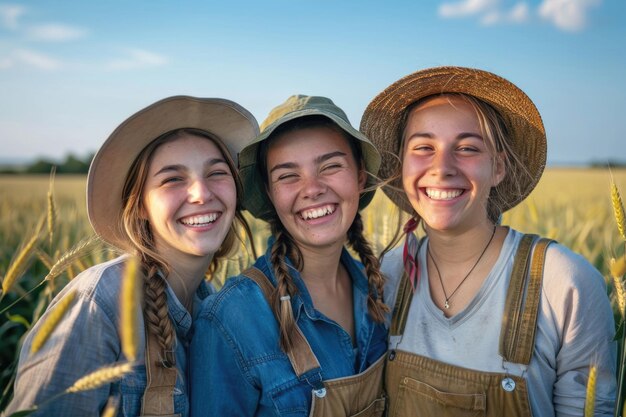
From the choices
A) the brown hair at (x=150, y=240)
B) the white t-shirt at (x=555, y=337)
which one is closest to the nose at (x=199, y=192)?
the brown hair at (x=150, y=240)

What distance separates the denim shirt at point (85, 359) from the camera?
1661 mm

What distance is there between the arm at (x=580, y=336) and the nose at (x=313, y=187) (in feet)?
3.14

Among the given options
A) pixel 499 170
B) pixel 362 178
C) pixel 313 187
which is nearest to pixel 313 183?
pixel 313 187

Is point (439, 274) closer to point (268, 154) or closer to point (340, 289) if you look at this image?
point (340, 289)

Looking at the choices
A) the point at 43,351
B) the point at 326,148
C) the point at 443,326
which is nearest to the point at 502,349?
the point at 443,326

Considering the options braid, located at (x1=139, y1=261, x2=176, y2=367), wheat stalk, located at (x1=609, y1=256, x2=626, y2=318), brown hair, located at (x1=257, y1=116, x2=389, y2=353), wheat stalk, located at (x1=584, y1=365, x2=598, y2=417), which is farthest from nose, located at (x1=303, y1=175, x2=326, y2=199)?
wheat stalk, located at (x1=584, y1=365, x2=598, y2=417)

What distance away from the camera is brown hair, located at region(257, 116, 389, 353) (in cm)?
→ 202

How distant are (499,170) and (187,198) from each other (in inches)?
54.7

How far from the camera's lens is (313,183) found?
7.04ft

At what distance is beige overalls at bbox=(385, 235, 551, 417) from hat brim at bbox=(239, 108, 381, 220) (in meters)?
0.73

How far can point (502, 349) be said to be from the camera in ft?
6.61

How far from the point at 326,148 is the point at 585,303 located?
116 cm

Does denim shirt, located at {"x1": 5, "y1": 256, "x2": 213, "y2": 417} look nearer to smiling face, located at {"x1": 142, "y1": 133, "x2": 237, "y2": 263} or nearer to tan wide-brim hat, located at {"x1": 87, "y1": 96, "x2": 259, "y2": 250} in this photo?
smiling face, located at {"x1": 142, "y1": 133, "x2": 237, "y2": 263}

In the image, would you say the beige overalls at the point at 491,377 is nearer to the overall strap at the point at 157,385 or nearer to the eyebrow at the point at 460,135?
the eyebrow at the point at 460,135
